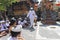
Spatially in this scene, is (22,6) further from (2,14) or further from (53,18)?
(53,18)

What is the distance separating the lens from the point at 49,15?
70.2 feet

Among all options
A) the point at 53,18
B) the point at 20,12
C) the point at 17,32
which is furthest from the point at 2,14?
the point at 17,32

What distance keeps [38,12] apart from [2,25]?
1408 cm

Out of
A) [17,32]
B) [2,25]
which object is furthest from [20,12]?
[17,32]

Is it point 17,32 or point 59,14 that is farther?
point 59,14

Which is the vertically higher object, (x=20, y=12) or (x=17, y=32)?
(x=17, y=32)

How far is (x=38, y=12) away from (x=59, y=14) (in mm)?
2544

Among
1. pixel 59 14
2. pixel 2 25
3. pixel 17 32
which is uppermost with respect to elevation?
pixel 17 32

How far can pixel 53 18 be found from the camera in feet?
69.2

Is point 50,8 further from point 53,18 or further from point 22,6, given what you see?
point 22,6

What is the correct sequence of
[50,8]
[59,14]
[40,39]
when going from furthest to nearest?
[59,14] < [50,8] < [40,39]

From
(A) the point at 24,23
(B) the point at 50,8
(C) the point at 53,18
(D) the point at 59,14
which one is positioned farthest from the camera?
(D) the point at 59,14

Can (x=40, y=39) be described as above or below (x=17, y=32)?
below

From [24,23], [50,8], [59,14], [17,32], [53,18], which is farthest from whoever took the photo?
[59,14]
